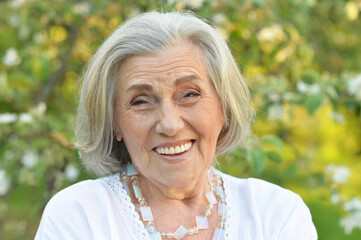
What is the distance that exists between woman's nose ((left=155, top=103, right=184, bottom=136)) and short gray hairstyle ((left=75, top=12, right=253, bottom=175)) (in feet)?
0.72

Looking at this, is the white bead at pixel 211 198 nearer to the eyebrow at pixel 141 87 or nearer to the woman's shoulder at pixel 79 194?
the woman's shoulder at pixel 79 194

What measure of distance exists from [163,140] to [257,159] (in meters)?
0.97

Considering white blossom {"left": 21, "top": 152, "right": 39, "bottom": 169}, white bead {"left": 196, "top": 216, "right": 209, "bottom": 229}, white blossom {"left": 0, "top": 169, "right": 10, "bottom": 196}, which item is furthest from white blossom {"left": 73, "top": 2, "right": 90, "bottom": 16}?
white bead {"left": 196, "top": 216, "right": 209, "bottom": 229}

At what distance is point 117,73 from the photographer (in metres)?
2.13

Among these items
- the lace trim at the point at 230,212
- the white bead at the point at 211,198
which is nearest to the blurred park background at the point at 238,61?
the lace trim at the point at 230,212

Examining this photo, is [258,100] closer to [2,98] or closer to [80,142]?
[80,142]

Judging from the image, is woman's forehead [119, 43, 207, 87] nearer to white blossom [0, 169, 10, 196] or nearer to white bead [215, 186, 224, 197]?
white bead [215, 186, 224, 197]

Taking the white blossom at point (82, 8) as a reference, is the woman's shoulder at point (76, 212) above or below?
below

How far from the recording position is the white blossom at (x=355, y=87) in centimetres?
321

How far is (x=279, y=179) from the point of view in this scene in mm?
6965

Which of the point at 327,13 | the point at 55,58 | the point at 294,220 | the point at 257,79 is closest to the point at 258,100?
the point at 257,79

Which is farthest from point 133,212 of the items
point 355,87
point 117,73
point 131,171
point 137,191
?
point 355,87

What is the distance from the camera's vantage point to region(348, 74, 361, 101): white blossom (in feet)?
10.5

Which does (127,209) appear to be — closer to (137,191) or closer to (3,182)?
(137,191)
